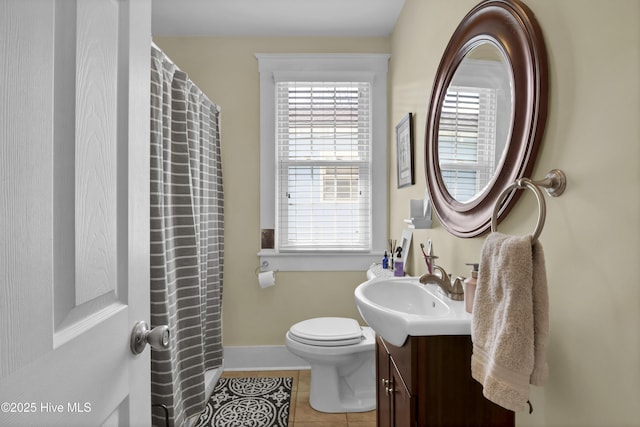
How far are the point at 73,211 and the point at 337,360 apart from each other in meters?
1.73

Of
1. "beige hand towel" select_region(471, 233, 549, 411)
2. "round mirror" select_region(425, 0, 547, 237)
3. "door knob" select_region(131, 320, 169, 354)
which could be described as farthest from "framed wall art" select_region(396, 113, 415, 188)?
"door knob" select_region(131, 320, 169, 354)

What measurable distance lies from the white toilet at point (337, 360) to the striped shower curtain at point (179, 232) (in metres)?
0.57

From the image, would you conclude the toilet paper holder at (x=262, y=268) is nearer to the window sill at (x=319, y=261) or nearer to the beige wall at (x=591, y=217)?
the window sill at (x=319, y=261)

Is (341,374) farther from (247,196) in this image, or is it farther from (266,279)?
(247,196)

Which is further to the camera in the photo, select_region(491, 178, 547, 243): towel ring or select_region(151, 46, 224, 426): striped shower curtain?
select_region(151, 46, 224, 426): striped shower curtain

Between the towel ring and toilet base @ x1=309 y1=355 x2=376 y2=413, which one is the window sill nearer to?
toilet base @ x1=309 y1=355 x2=376 y2=413

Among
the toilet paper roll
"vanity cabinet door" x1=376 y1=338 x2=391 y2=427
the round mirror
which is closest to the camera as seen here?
the round mirror

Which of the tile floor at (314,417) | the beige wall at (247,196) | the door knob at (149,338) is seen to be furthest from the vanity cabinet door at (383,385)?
the beige wall at (247,196)

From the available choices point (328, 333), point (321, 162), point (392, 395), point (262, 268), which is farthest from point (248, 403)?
point (321, 162)

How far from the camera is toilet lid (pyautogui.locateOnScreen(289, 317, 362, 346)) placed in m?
2.02

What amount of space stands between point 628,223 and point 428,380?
2.10 ft

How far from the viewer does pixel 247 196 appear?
108 inches

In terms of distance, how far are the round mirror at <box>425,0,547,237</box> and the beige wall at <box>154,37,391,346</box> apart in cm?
135

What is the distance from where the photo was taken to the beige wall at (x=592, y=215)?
2.27 ft
